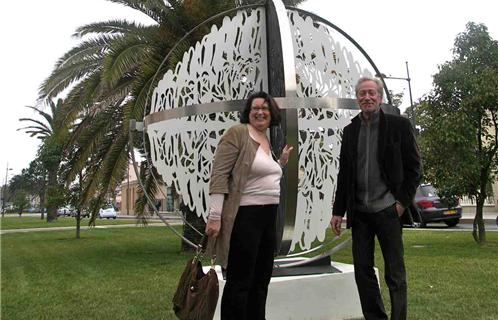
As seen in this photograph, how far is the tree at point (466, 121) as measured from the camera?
382 inches

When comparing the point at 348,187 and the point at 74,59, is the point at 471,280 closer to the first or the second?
the point at 348,187

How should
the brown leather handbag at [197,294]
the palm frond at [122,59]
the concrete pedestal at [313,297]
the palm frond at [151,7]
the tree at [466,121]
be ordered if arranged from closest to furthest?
the brown leather handbag at [197,294], the concrete pedestal at [313,297], the palm frond at [122,59], the tree at [466,121], the palm frond at [151,7]

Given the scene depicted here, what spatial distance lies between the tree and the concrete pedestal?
6296 millimetres

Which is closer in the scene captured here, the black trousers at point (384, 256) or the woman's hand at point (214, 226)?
the woman's hand at point (214, 226)

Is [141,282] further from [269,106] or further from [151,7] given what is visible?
[151,7]

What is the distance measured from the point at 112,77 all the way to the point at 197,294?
6.69 m

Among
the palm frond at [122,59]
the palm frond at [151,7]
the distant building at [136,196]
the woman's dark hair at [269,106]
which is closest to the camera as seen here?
the woman's dark hair at [269,106]

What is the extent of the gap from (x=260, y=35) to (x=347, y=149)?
1.86 metres

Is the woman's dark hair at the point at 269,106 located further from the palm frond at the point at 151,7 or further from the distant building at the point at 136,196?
the palm frond at the point at 151,7

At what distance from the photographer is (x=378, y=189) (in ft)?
10.7

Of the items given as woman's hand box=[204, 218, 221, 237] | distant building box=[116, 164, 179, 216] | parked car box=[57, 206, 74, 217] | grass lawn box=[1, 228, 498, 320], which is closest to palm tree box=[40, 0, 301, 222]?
distant building box=[116, 164, 179, 216]

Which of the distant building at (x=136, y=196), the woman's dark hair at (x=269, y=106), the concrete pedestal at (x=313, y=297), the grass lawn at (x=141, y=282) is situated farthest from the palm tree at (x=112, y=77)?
the woman's dark hair at (x=269, y=106)

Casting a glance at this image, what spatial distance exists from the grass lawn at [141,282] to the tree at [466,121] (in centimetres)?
143

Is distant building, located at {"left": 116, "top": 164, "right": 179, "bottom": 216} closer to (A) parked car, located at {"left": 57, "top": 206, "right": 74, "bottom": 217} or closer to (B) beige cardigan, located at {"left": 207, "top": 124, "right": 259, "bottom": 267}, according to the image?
(A) parked car, located at {"left": 57, "top": 206, "right": 74, "bottom": 217}
